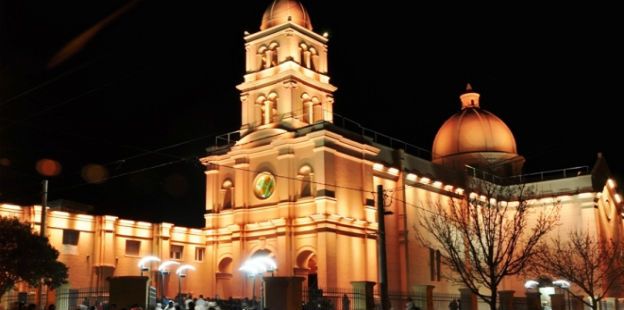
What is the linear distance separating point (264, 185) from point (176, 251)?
26.1ft

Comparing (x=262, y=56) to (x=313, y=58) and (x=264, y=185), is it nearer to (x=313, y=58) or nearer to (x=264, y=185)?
(x=313, y=58)

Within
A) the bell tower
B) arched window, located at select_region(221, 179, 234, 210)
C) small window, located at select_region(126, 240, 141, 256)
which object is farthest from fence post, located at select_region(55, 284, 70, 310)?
the bell tower

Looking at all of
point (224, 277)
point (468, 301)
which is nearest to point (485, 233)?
point (468, 301)

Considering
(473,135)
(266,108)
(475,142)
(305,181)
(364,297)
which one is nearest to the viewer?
(364,297)

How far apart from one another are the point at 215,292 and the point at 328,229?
11247 millimetres

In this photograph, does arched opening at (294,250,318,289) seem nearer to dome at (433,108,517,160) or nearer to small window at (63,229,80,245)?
small window at (63,229,80,245)

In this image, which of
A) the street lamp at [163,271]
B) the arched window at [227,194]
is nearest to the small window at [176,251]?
the street lamp at [163,271]

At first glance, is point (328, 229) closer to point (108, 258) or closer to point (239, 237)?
point (239, 237)

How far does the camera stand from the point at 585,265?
41.0m

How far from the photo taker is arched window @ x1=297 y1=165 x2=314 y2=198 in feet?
158

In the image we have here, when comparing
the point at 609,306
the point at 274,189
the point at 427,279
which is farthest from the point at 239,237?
the point at 609,306

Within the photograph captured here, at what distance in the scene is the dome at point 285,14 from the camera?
53906 mm

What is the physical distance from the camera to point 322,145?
1869 inches

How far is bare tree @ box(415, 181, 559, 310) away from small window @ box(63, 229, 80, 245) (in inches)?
843
